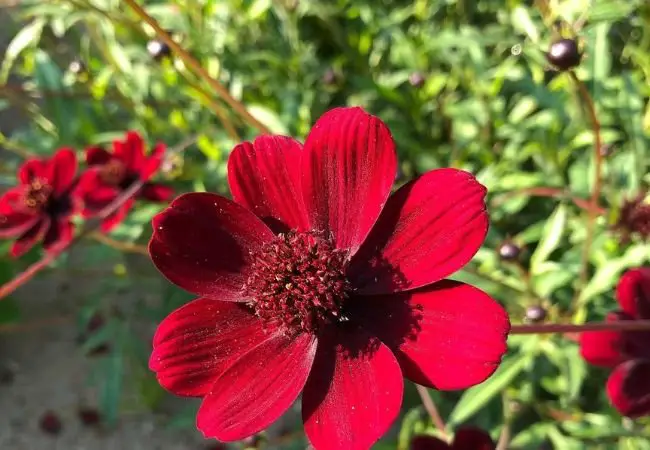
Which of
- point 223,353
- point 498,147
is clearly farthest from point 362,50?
point 223,353

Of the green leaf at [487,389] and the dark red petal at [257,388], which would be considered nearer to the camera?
the dark red petal at [257,388]

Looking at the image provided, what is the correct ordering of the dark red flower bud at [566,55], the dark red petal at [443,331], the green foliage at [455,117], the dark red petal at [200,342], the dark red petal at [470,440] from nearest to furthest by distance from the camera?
the dark red petal at [443,331]
the dark red petal at [200,342]
the dark red flower bud at [566,55]
the dark red petal at [470,440]
the green foliage at [455,117]

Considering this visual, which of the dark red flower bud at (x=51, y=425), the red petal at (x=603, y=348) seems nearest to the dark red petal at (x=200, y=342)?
the red petal at (x=603, y=348)

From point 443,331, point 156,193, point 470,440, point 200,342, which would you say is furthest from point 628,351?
point 156,193

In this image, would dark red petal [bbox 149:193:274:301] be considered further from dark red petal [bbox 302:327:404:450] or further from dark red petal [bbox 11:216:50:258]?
dark red petal [bbox 11:216:50:258]

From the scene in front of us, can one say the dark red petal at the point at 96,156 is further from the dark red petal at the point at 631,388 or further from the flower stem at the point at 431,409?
the dark red petal at the point at 631,388

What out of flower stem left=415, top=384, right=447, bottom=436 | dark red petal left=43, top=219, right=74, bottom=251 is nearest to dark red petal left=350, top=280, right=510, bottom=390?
flower stem left=415, top=384, right=447, bottom=436
